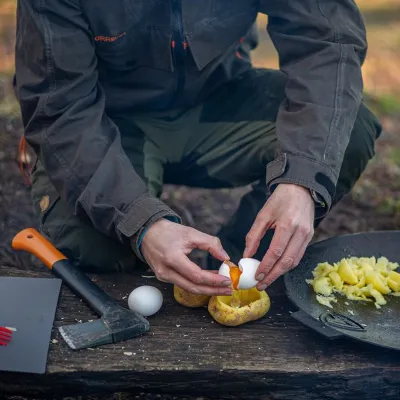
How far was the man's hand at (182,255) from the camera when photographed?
6.16 ft

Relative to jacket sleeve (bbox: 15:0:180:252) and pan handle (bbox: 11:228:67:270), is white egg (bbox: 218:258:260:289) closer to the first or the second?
jacket sleeve (bbox: 15:0:180:252)

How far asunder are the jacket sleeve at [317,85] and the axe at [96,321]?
664mm

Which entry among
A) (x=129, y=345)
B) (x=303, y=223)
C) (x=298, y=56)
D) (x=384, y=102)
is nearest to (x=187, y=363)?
(x=129, y=345)

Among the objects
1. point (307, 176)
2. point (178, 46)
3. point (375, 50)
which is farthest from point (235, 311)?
point (375, 50)

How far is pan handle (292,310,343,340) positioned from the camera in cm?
190

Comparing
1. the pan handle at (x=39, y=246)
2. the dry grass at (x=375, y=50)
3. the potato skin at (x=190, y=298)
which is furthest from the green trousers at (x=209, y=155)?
the dry grass at (x=375, y=50)

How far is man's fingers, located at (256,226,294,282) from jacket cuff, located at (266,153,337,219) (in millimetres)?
201

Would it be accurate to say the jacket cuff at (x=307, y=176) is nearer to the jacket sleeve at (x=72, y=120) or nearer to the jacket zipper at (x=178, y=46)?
the jacket sleeve at (x=72, y=120)

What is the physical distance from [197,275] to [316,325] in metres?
0.41

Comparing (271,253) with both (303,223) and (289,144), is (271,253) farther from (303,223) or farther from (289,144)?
(289,144)

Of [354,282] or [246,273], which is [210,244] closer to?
[246,273]

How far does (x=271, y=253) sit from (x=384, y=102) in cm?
367

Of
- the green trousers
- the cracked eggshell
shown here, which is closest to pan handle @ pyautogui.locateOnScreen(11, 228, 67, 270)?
the green trousers

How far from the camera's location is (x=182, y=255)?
190cm
